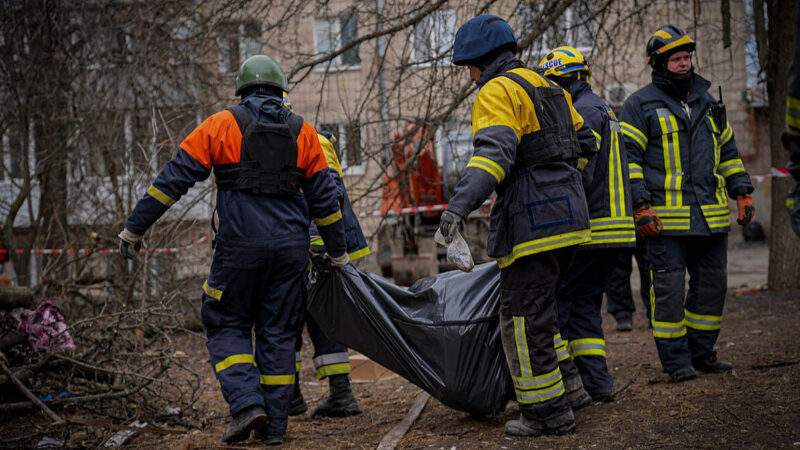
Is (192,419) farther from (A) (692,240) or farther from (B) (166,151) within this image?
(B) (166,151)

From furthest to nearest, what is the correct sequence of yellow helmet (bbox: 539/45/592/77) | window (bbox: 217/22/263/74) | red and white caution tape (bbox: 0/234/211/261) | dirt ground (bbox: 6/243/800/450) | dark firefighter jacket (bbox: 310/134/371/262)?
window (bbox: 217/22/263/74), red and white caution tape (bbox: 0/234/211/261), dark firefighter jacket (bbox: 310/134/371/262), yellow helmet (bbox: 539/45/592/77), dirt ground (bbox: 6/243/800/450)

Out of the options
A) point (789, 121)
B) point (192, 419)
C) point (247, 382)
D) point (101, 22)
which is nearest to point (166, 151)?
point (101, 22)

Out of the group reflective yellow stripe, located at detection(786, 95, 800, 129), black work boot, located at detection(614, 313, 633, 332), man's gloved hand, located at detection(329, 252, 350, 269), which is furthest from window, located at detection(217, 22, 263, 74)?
reflective yellow stripe, located at detection(786, 95, 800, 129)

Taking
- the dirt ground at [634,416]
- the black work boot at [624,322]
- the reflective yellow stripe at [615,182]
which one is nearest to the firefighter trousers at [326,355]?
the dirt ground at [634,416]

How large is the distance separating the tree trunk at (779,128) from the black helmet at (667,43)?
3.32m

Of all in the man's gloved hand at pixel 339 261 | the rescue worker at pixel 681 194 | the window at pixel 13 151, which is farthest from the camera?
the window at pixel 13 151

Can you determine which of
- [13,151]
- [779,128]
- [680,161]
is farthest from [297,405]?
[13,151]

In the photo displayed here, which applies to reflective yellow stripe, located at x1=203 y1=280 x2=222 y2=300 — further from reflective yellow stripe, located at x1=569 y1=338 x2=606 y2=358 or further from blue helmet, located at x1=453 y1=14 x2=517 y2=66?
reflective yellow stripe, located at x1=569 y1=338 x2=606 y2=358

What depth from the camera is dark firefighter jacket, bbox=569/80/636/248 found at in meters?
4.71

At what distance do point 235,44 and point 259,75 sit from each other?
15.1 ft

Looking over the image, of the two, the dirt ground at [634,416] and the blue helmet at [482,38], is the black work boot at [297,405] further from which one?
the blue helmet at [482,38]

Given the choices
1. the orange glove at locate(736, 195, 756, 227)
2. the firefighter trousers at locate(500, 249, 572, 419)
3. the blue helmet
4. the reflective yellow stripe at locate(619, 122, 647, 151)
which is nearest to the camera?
the firefighter trousers at locate(500, 249, 572, 419)

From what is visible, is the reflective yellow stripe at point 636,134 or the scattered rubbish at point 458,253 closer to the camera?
the scattered rubbish at point 458,253

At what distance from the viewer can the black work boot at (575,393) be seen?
4.63 m
